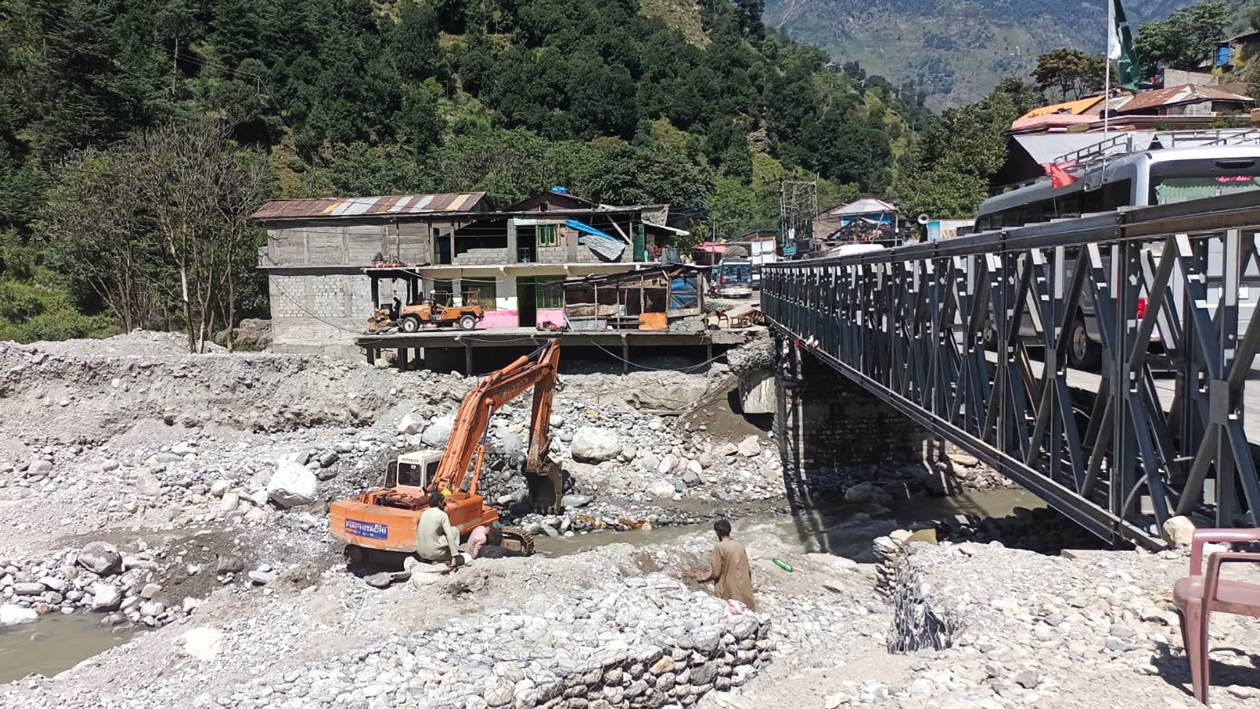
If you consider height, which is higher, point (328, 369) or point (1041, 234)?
point (1041, 234)

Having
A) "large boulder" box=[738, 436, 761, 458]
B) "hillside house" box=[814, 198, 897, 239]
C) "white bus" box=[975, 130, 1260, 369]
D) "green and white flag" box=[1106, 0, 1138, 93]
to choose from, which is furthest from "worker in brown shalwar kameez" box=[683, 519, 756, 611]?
"hillside house" box=[814, 198, 897, 239]

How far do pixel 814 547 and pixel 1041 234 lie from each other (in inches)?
480

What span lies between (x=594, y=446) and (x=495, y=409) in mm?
6919

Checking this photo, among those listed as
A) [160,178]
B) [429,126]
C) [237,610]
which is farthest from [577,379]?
[429,126]

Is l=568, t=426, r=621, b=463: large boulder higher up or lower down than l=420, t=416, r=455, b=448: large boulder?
lower down

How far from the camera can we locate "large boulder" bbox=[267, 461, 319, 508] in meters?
18.4

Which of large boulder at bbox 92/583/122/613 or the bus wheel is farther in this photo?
large boulder at bbox 92/583/122/613

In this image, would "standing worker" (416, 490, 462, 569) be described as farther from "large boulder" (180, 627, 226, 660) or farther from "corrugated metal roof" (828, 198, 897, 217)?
"corrugated metal roof" (828, 198, 897, 217)

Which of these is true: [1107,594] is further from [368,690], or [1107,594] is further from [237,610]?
[237,610]

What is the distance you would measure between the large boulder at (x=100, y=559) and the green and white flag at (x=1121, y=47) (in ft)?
81.9

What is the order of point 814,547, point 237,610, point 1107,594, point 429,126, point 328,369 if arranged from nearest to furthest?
point 1107,594
point 237,610
point 814,547
point 328,369
point 429,126

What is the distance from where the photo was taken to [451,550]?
12023mm

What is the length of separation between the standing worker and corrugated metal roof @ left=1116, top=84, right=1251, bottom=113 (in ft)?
170

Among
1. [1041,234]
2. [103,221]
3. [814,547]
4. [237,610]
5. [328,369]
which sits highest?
[103,221]
